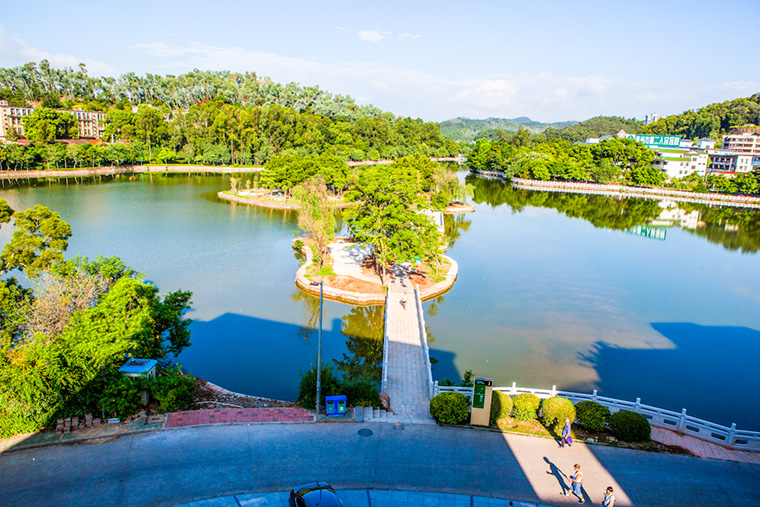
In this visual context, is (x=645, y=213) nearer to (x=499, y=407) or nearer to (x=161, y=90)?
(x=499, y=407)

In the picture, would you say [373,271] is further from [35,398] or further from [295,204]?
[295,204]

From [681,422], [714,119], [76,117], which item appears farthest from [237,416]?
[714,119]

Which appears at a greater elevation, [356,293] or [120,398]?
[120,398]

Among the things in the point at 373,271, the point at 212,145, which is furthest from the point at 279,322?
the point at 212,145

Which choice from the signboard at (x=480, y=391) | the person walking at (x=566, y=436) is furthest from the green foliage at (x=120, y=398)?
the person walking at (x=566, y=436)

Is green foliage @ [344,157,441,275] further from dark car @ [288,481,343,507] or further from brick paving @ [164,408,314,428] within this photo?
dark car @ [288,481,343,507]

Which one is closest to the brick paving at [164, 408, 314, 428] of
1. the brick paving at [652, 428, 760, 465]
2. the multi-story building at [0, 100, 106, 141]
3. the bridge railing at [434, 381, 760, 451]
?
the bridge railing at [434, 381, 760, 451]
